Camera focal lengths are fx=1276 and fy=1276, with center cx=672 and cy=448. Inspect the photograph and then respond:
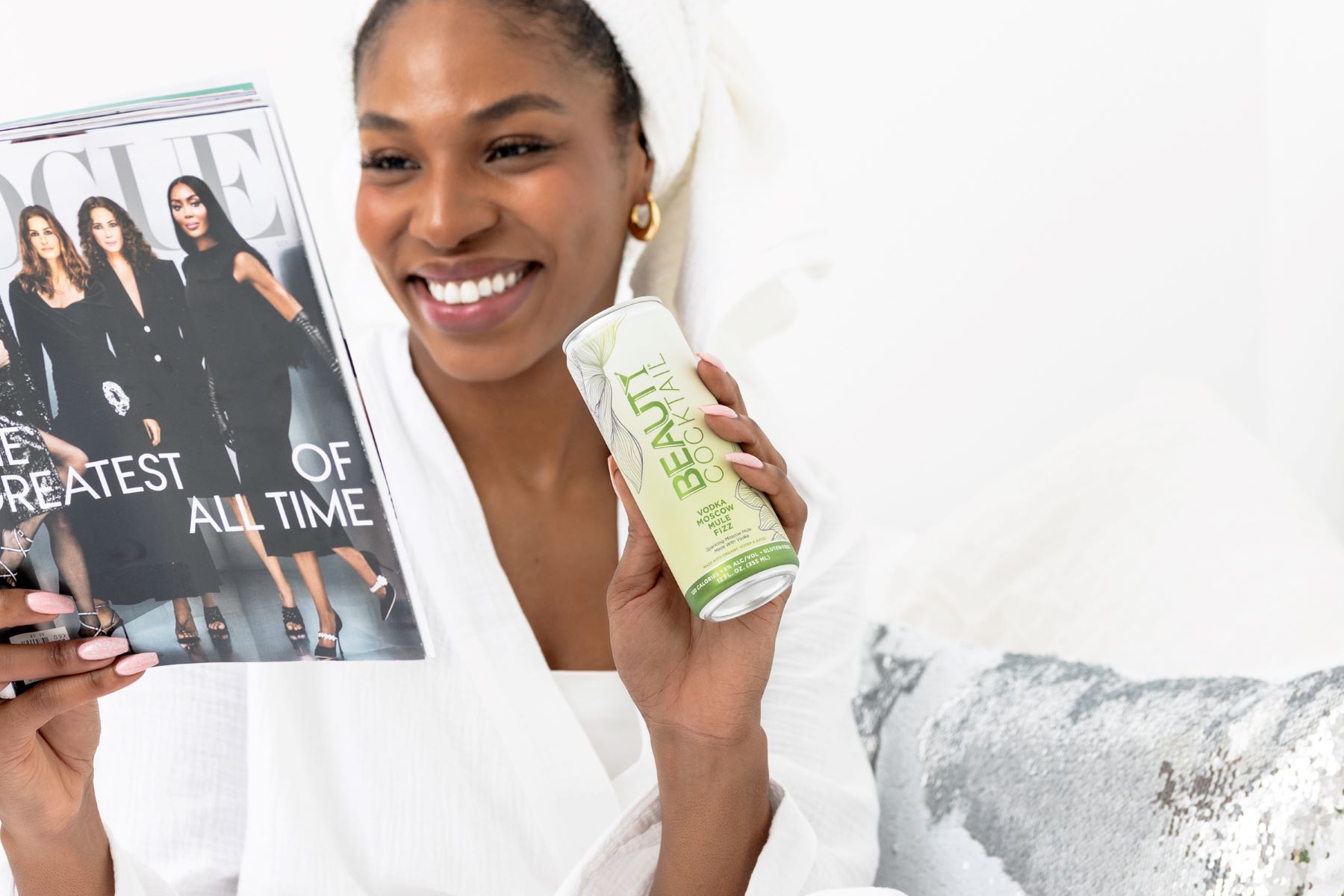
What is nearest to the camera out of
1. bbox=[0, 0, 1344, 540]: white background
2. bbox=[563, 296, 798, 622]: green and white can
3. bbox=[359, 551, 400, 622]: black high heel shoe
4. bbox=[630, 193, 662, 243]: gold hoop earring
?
bbox=[563, 296, 798, 622]: green and white can

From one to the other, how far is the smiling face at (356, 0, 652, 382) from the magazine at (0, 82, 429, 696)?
0.36m

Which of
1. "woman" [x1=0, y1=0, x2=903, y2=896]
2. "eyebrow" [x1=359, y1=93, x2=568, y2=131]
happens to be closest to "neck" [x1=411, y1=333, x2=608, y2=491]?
"woman" [x1=0, y1=0, x2=903, y2=896]

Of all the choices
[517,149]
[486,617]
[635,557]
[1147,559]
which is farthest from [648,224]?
[1147,559]

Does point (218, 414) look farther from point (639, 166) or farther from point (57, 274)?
point (639, 166)

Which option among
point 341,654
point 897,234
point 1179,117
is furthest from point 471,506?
point 1179,117

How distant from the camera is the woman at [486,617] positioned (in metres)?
1.13

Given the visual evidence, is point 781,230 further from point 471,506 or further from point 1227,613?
point 1227,613

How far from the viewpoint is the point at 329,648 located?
88 centimetres

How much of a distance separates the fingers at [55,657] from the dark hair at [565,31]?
1.99 ft

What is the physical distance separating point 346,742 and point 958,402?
3.82 ft

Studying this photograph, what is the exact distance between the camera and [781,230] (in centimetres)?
125

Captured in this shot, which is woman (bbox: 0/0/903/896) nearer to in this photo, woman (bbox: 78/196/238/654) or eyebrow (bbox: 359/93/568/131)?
eyebrow (bbox: 359/93/568/131)

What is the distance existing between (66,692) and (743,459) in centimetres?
48

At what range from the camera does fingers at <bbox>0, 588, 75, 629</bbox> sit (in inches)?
32.4
